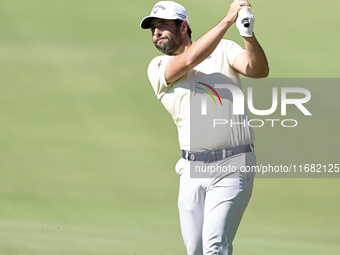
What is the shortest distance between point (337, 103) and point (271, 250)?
1.06 m

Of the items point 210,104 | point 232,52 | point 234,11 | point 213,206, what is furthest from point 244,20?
point 213,206

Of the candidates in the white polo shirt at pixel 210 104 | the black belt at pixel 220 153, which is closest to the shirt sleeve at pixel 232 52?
the white polo shirt at pixel 210 104

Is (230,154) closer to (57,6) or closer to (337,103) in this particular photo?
(337,103)

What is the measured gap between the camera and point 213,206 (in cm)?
299

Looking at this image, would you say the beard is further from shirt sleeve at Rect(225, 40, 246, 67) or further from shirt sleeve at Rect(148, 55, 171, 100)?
shirt sleeve at Rect(225, 40, 246, 67)

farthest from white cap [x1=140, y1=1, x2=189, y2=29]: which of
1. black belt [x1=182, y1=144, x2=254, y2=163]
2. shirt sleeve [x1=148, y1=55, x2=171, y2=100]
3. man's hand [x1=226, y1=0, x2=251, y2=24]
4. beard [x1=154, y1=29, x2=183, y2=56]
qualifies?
black belt [x1=182, y1=144, x2=254, y2=163]

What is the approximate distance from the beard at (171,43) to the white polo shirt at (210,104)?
47 millimetres

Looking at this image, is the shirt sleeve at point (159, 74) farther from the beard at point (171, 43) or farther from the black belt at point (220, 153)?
the black belt at point (220, 153)

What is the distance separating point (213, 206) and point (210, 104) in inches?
16.6


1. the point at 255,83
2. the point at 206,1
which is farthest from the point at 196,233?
the point at 206,1

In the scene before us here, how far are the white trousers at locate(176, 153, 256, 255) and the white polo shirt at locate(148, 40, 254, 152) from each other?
94 millimetres

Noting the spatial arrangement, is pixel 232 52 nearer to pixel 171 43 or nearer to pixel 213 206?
pixel 171 43

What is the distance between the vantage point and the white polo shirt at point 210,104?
3.00 m

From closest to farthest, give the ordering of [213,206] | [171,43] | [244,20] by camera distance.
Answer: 1. [244,20]
2. [213,206]
3. [171,43]
